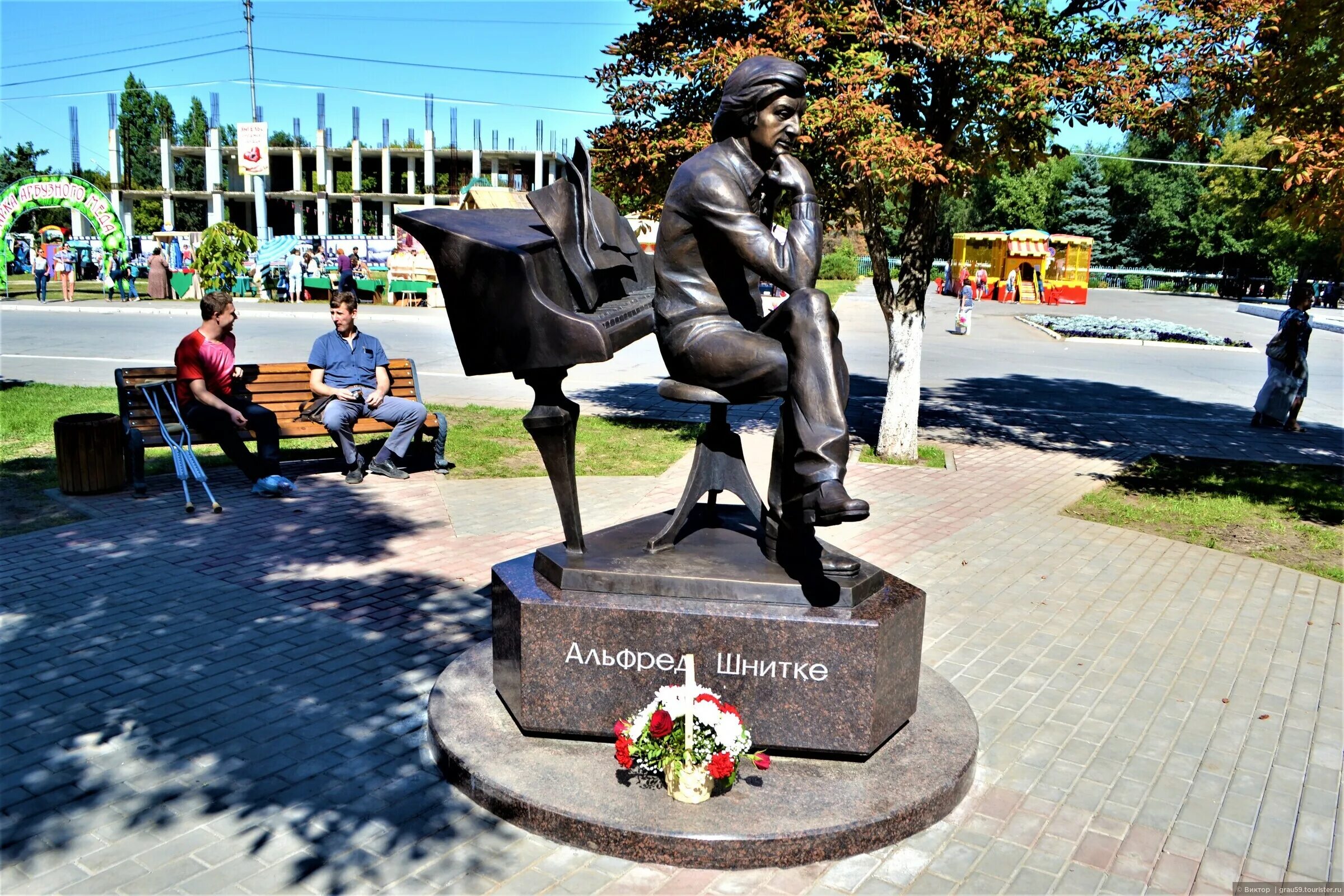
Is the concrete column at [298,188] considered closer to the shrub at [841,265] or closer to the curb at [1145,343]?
the shrub at [841,265]

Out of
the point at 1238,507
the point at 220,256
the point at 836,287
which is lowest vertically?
the point at 1238,507

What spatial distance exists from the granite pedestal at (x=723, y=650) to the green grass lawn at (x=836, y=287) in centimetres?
3224

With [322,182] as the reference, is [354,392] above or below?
below

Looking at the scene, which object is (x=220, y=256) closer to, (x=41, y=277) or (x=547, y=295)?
(x=41, y=277)

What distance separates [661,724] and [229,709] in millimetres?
2174

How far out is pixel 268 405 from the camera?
9250 mm

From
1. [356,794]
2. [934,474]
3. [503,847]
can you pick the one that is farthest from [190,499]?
[934,474]

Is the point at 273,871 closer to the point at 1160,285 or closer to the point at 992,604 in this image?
the point at 992,604

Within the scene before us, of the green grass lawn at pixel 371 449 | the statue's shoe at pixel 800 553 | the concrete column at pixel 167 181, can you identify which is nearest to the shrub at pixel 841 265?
the concrete column at pixel 167 181

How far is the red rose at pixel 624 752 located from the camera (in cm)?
383

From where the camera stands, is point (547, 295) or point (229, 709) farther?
point (229, 709)

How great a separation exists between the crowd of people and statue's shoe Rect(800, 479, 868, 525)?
5.88 metres

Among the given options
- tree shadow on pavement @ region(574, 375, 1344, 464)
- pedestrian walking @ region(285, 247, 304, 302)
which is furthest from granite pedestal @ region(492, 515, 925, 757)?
pedestrian walking @ region(285, 247, 304, 302)

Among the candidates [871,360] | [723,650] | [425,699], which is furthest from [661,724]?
[871,360]
